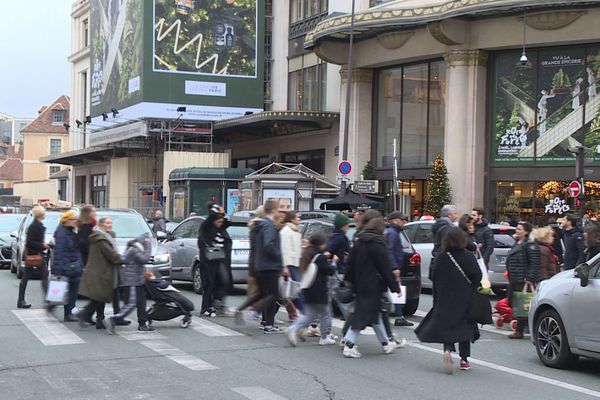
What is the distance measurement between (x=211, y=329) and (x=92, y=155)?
1989 inches

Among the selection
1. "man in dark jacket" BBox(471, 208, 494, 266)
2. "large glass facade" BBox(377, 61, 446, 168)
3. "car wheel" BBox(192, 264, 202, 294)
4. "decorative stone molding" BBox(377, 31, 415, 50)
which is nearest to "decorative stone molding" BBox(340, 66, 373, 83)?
"large glass facade" BBox(377, 61, 446, 168)

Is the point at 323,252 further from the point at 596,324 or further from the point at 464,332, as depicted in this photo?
the point at 596,324

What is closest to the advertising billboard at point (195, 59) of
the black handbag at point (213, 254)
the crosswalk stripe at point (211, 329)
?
the black handbag at point (213, 254)

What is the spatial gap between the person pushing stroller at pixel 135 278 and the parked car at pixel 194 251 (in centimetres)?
444

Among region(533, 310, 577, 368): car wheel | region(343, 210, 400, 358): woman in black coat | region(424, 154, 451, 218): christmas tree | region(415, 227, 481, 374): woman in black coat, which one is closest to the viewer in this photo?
region(415, 227, 481, 374): woman in black coat

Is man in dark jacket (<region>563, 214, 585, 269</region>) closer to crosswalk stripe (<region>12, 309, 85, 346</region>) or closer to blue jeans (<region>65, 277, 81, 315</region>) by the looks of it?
blue jeans (<region>65, 277, 81, 315</region>)

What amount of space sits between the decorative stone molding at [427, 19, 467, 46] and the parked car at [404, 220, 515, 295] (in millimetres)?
14124

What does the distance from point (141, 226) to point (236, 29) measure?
1255 inches

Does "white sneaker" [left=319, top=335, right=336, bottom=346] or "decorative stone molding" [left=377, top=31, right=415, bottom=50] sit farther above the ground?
"decorative stone molding" [left=377, top=31, right=415, bottom=50]

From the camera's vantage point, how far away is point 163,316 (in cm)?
1127

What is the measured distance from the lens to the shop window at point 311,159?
4019 cm

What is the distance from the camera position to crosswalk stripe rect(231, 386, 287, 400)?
732 centimetres

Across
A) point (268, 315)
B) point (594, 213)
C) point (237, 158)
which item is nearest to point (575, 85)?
point (594, 213)

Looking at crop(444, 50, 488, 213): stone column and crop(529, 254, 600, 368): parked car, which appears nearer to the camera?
crop(529, 254, 600, 368): parked car
